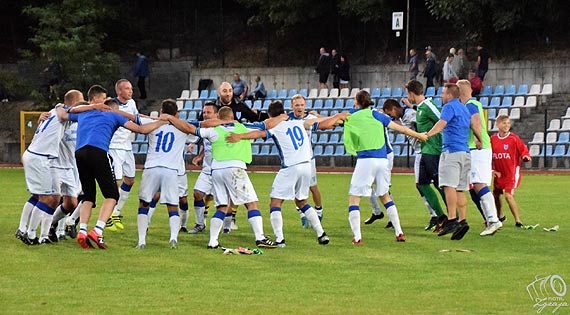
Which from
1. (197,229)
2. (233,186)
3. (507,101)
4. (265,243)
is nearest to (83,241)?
(233,186)

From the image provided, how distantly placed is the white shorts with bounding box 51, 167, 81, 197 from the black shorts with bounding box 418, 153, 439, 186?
514cm

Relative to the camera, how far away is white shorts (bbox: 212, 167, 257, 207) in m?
15.8

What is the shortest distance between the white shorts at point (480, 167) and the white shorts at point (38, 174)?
6.01 m

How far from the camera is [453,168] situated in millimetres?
16969

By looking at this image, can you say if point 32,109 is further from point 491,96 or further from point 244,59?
point 491,96

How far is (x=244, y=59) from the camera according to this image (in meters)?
52.6

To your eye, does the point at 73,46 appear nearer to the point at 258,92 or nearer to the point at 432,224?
the point at 258,92

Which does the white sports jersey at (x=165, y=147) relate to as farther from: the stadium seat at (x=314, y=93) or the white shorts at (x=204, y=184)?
the stadium seat at (x=314, y=93)

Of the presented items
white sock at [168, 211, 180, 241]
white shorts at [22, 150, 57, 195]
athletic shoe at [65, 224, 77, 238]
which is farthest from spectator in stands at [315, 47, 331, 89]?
white sock at [168, 211, 180, 241]

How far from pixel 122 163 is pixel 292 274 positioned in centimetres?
647

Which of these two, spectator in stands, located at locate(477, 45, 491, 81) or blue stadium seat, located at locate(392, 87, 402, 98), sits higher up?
spectator in stands, located at locate(477, 45, 491, 81)

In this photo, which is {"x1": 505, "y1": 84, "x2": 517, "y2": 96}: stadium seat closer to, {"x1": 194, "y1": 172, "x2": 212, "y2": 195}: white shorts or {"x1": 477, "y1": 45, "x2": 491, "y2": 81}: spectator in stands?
{"x1": 477, "y1": 45, "x2": 491, "y2": 81}: spectator in stands

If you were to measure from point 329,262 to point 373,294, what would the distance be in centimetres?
244

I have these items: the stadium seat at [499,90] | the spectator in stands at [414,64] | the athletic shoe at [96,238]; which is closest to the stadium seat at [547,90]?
the stadium seat at [499,90]
